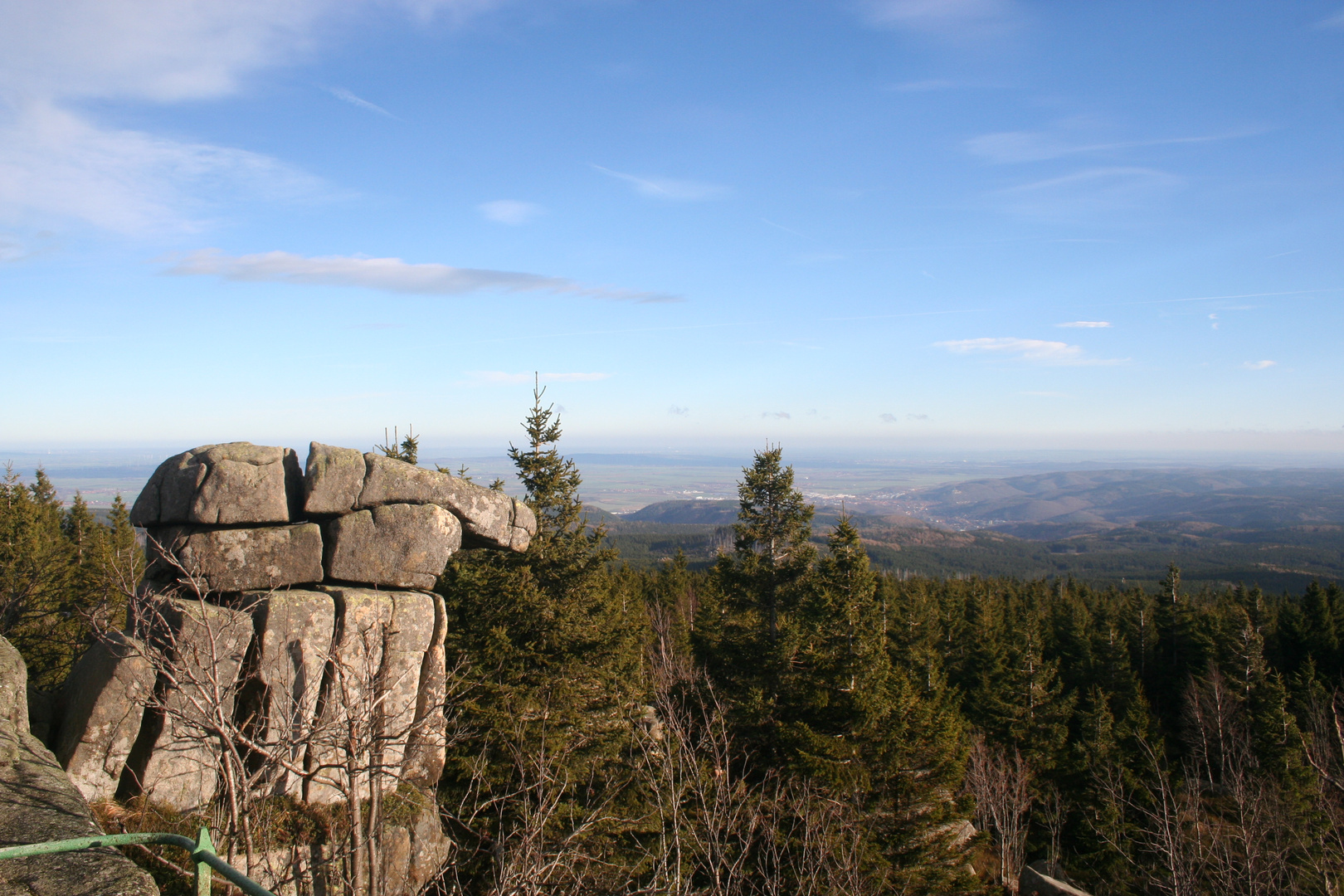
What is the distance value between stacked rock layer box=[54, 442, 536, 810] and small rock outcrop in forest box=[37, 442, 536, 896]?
1.4 inches

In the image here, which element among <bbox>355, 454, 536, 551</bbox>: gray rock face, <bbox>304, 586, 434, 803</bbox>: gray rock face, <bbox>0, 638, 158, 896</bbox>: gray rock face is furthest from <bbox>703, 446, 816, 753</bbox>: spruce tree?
<bbox>0, 638, 158, 896</bbox>: gray rock face

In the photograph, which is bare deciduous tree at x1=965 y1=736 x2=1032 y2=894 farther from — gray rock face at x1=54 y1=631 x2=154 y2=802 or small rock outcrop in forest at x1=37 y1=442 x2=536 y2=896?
gray rock face at x1=54 y1=631 x2=154 y2=802

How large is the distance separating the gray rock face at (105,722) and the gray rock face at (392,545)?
4227mm

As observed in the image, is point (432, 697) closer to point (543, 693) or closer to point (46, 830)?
point (543, 693)

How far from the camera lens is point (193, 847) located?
4281mm

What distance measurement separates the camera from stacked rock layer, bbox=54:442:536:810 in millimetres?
13461

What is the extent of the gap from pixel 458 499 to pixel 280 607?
4798 mm

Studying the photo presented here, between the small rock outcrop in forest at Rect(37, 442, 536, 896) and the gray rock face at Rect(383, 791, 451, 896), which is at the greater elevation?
the small rock outcrop in forest at Rect(37, 442, 536, 896)

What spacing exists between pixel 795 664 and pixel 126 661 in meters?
16.8

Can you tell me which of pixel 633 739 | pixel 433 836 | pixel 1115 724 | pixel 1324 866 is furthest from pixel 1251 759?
pixel 433 836

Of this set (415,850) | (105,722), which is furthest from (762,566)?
(105,722)

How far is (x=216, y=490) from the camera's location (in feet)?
52.5

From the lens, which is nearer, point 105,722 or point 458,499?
point 105,722

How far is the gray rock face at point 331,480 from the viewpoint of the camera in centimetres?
1691
